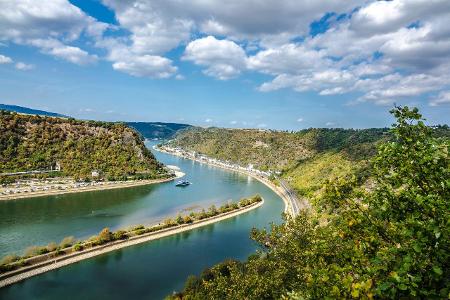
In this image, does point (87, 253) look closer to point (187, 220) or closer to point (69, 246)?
point (69, 246)

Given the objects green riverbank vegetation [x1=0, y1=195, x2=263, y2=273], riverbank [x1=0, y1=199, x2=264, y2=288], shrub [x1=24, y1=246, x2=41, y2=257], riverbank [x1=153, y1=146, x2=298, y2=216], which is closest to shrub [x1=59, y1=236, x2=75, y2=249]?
green riverbank vegetation [x1=0, y1=195, x2=263, y2=273]

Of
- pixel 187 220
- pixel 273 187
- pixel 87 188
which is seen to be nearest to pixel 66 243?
pixel 187 220

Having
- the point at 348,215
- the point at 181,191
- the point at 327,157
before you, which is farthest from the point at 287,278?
the point at 327,157

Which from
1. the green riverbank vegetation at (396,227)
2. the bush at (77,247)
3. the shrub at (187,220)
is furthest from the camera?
the shrub at (187,220)

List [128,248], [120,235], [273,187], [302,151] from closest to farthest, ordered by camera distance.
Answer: [128,248], [120,235], [273,187], [302,151]

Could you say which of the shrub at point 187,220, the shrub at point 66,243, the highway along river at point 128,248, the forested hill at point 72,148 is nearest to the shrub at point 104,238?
the highway along river at point 128,248

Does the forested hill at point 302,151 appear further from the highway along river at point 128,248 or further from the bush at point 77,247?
the bush at point 77,247

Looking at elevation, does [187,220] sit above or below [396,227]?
below
